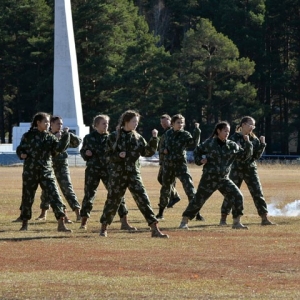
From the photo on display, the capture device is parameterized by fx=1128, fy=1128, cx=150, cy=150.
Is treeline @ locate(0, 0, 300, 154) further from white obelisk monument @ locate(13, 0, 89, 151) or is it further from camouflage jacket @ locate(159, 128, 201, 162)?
camouflage jacket @ locate(159, 128, 201, 162)

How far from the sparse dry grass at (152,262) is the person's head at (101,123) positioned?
1.71m

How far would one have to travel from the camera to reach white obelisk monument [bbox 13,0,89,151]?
207 ft

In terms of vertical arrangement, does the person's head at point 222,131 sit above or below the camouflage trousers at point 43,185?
above

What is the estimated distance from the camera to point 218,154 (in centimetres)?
1822

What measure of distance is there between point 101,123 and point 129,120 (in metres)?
2.46

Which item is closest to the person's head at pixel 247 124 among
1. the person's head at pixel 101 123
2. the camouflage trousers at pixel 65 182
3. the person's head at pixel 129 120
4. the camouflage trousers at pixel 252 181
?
the camouflage trousers at pixel 252 181

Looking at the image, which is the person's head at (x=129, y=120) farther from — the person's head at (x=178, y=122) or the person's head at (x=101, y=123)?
the person's head at (x=178, y=122)

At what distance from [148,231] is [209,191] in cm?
122

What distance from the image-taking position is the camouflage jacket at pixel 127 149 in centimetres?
1684

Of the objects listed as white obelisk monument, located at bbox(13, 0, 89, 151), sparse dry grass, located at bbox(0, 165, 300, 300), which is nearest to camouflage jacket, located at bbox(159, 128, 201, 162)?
sparse dry grass, located at bbox(0, 165, 300, 300)

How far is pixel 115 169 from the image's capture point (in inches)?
671

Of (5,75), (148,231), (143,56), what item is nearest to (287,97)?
(143,56)

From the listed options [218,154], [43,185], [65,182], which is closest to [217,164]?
[218,154]

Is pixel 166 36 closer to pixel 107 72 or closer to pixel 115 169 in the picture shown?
pixel 107 72
